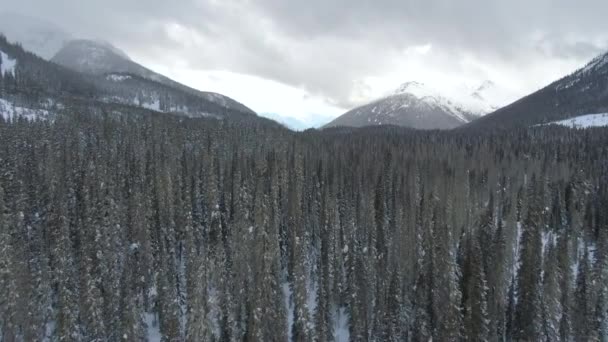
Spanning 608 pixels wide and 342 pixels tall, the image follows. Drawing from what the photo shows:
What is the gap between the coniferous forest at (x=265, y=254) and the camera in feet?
152

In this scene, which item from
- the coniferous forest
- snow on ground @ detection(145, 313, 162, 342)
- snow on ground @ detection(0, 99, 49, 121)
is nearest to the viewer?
the coniferous forest

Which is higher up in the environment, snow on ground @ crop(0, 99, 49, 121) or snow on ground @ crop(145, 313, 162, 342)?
snow on ground @ crop(0, 99, 49, 121)

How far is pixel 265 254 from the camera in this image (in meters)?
51.5

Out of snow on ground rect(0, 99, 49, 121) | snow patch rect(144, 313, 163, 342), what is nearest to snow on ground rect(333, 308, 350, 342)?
snow patch rect(144, 313, 163, 342)

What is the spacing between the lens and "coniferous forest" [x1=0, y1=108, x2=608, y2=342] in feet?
152

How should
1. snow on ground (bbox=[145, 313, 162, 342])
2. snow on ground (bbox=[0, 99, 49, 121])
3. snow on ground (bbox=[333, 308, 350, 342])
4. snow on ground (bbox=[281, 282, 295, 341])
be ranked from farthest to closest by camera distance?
1. snow on ground (bbox=[0, 99, 49, 121])
2. snow on ground (bbox=[281, 282, 295, 341])
3. snow on ground (bbox=[333, 308, 350, 342])
4. snow on ground (bbox=[145, 313, 162, 342])

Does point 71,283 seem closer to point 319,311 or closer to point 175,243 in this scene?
point 175,243

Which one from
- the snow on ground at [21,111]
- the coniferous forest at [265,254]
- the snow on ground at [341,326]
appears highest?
the snow on ground at [21,111]

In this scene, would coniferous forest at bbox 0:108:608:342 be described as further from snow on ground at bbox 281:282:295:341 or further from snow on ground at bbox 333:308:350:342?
snow on ground at bbox 281:282:295:341

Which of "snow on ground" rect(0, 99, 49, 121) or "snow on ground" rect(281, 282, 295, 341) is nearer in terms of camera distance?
"snow on ground" rect(281, 282, 295, 341)

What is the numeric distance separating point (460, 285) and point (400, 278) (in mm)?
7793

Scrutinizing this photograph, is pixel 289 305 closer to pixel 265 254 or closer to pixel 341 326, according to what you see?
pixel 341 326

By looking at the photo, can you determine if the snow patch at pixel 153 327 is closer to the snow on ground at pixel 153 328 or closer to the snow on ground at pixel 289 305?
the snow on ground at pixel 153 328

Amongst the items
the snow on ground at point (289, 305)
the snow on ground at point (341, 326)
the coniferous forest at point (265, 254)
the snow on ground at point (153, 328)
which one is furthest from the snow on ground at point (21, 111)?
the snow on ground at point (341, 326)
